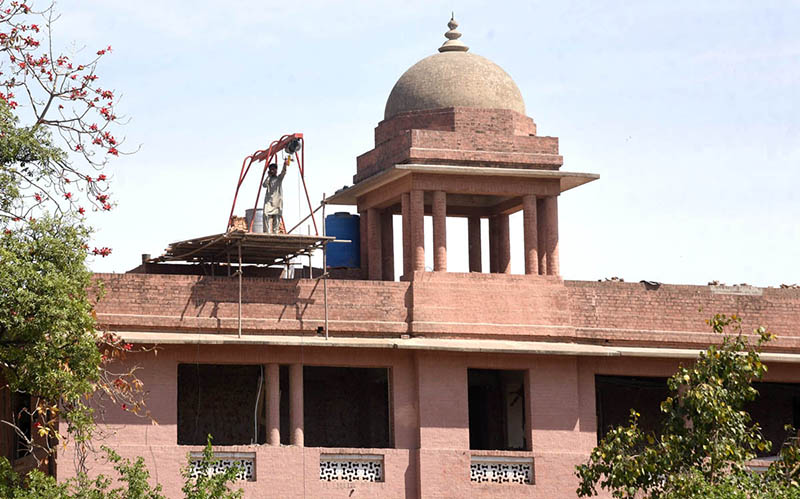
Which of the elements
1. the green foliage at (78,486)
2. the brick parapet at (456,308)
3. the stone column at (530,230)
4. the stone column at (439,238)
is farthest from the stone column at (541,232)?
the green foliage at (78,486)

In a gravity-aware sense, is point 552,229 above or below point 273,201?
below

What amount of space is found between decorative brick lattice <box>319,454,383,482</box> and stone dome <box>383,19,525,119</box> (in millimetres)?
6487

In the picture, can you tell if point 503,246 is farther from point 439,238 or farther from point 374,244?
point 439,238

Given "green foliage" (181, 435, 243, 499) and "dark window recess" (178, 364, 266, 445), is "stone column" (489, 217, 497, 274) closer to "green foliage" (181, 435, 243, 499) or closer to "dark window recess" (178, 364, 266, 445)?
"dark window recess" (178, 364, 266, 445)

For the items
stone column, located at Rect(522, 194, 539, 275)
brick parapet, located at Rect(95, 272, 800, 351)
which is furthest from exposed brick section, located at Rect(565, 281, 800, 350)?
stone column, located at Rect(522, 194, 539, 275)

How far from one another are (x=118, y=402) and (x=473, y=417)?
7.74 metres

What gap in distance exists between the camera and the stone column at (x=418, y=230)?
80.0 feet

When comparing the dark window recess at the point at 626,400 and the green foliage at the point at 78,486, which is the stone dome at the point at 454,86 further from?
the green foliage at the point at 78,486

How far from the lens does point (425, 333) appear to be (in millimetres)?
23609

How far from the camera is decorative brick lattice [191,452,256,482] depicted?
72.1ft

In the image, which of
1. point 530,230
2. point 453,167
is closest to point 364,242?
point 453,167

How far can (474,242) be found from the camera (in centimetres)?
2756

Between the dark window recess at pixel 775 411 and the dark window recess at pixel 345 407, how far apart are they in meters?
6.74

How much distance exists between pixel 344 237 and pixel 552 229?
384cm
